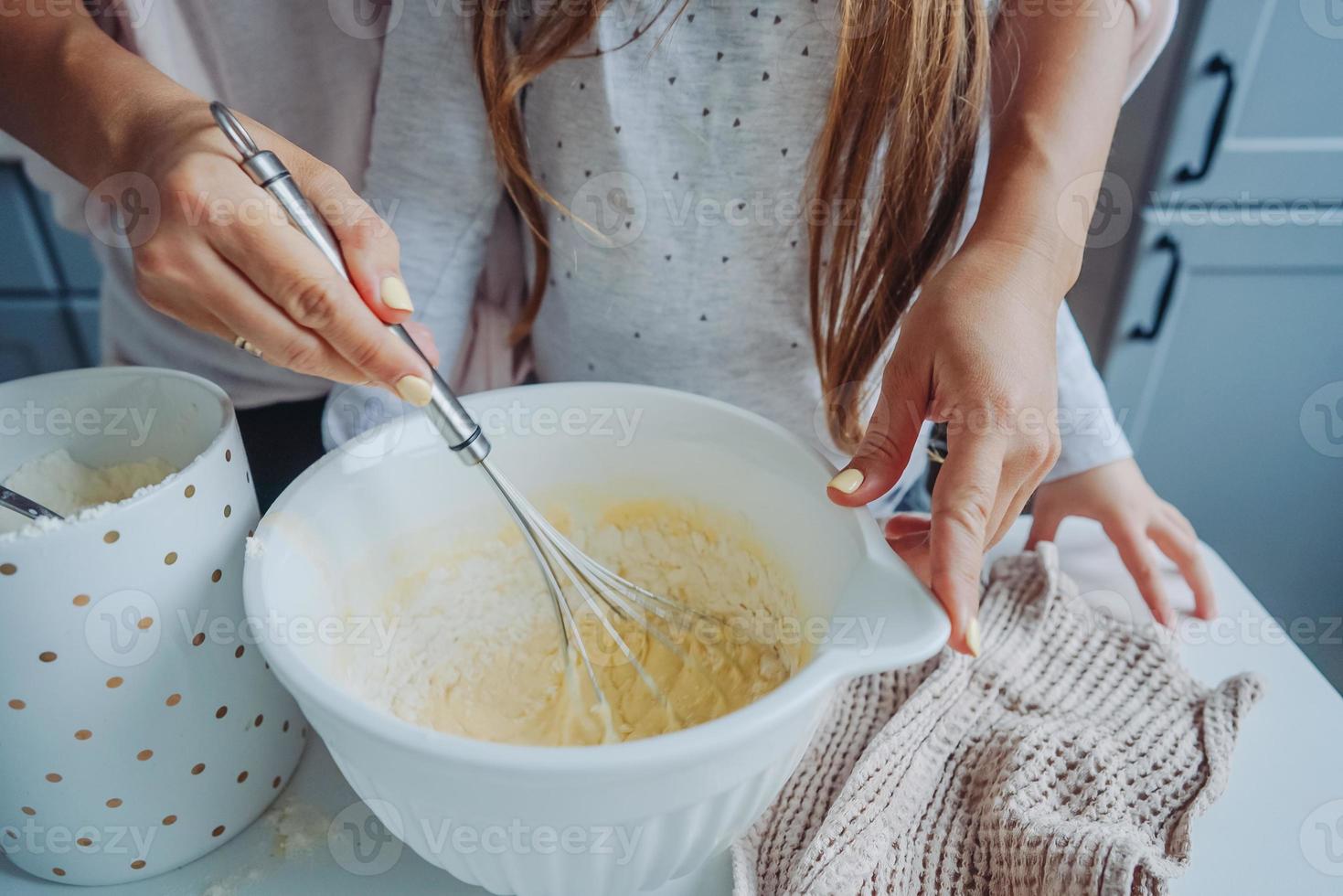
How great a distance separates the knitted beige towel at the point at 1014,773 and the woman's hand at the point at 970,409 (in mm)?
95

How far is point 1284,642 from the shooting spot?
0.53 metres

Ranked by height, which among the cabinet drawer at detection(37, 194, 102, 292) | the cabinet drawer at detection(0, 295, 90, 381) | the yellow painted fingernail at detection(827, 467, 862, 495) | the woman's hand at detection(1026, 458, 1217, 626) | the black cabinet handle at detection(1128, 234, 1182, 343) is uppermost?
the yellow painted fingernail at detection(827, 467, 862, 495)

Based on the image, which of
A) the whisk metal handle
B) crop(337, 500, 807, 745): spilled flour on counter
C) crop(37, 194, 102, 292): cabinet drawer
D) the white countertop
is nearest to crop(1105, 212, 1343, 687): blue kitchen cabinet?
the white countertop

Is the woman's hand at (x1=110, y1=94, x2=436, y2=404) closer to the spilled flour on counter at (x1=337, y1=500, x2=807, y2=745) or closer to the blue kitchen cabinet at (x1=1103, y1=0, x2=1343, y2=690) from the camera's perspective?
the spilled flour on counter at (x1=337, y1=500, x2=807, y2=745)

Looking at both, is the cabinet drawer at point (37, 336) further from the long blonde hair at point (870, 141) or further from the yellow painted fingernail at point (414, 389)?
the yellow painted fingernail at point (414, 389)

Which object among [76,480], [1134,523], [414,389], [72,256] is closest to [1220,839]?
[1134,523]

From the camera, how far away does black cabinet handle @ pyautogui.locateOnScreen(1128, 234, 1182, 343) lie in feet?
3.80

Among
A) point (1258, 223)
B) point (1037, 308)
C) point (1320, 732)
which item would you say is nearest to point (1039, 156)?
point (1037, 308)

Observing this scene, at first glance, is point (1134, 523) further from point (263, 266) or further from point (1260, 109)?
point (1260, 109)

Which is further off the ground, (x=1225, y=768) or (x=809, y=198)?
(x=809, y=198)

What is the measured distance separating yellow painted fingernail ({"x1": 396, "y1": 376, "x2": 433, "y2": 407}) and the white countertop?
0.66 feet

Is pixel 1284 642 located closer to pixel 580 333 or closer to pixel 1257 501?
pixel 580 333

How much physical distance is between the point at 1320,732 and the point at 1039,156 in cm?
35

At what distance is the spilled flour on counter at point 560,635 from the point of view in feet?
1.44
